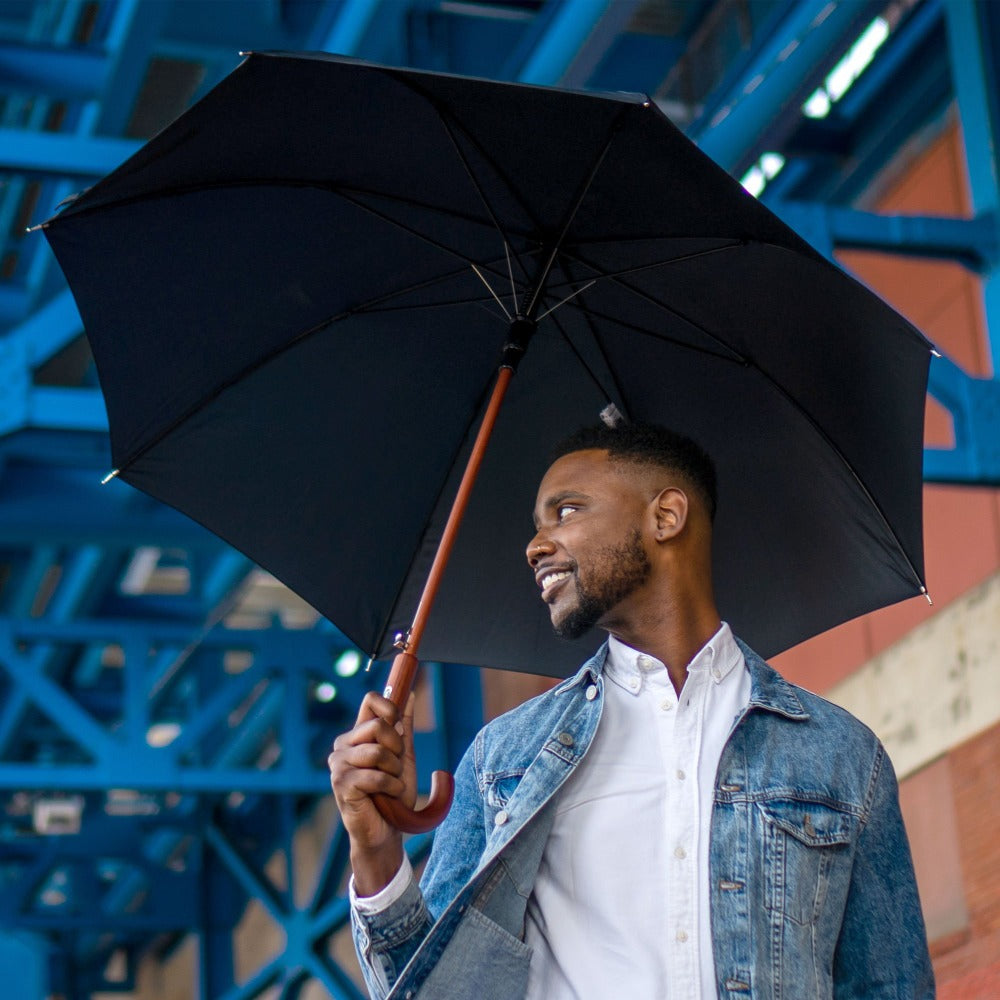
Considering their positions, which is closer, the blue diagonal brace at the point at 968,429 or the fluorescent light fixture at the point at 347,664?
the blue diagonal brace at the point at 968,429

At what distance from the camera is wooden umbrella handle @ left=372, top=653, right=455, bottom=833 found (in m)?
2.73

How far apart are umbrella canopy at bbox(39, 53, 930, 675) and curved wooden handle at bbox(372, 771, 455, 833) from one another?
77 centimetres

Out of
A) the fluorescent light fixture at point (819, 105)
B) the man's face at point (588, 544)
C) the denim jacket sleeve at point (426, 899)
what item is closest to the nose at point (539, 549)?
the man's face at point (588, 544)

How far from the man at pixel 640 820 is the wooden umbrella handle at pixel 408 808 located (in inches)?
0.8

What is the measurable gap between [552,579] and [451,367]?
729mm

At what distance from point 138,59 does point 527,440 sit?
5226mm

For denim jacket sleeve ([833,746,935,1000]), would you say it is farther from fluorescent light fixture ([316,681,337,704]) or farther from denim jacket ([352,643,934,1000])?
fluorescent light fixture ([316,681,337,704])

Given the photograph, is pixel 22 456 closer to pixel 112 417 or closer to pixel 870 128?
pixel 870 128

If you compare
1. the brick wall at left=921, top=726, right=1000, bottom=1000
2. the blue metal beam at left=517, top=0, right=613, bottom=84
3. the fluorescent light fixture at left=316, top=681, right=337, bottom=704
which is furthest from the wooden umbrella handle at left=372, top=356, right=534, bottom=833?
the fluorescent light fixture at left=316, top=681, right=337, bottom=704

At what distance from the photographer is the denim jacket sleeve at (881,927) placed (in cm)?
297

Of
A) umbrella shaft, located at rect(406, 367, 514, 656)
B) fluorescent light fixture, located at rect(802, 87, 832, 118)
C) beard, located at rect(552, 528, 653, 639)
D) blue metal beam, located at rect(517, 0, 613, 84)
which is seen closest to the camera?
umbrella shaft, located at rect(406, 367, 514, 656)

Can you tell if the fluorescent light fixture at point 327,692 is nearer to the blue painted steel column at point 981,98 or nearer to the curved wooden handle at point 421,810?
the blue painted steel column at point 981,98

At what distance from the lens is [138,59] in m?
8.36

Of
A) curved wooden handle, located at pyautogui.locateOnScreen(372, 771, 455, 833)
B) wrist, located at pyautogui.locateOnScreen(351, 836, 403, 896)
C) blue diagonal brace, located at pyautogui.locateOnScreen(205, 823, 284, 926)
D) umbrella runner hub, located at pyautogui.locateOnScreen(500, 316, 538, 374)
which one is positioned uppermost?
blue diagonal brace, located at pyautogui.locateOnScreen(205, 823, 284, 926)
